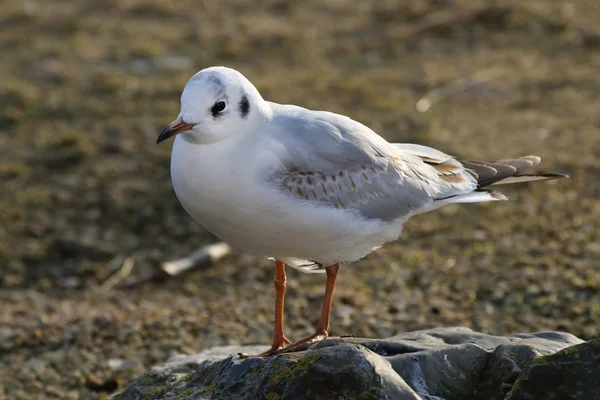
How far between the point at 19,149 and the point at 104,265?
208 centimetres

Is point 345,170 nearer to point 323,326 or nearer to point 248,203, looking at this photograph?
point 248,203

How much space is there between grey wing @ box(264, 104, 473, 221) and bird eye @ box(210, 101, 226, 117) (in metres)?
0.31

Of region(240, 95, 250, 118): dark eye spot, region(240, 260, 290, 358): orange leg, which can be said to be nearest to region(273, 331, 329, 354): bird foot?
region(240, 260, 290, 358): orange leg

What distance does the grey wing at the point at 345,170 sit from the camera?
13.8 ft

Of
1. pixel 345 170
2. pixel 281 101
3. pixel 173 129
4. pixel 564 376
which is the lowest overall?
pixel 564 376

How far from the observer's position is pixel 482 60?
1033 centimetres

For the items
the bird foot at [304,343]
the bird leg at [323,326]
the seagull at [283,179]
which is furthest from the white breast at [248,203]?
the bird foot at [304,343]

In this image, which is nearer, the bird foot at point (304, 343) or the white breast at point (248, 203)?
the white breast at point (248, 203)

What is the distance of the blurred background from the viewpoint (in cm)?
577

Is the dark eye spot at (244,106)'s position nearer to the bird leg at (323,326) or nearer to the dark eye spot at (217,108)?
the dark eye spot at (217,108)

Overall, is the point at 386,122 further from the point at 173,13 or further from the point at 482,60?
the point at 173,13

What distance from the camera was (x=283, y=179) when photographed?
4.10m

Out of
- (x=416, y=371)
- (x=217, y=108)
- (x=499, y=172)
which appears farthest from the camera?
(x=499, y=172)

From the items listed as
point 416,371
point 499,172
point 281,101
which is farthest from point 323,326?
point 281,101
